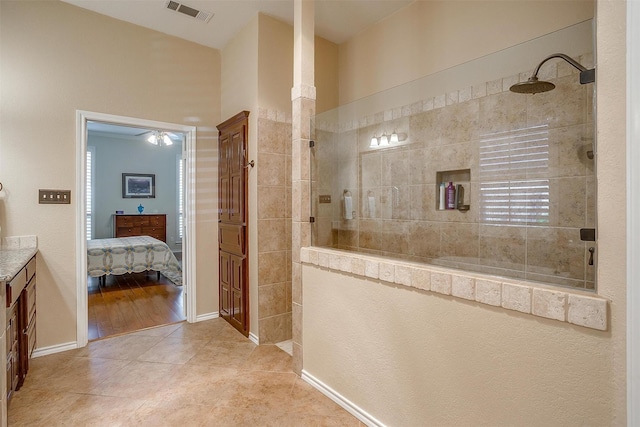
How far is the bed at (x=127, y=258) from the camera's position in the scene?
4656mm

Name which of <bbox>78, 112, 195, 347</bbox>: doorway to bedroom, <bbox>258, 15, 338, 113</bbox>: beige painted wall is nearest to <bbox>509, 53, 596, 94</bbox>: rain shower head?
<bbox>258, 15, 338, 113</bbox>: beige painted wall

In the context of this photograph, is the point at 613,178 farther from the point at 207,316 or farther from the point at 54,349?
the point at 54,349

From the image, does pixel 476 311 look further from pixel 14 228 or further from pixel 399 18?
pixel 14 228

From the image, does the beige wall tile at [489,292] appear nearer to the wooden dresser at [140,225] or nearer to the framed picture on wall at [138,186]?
the wooden dresser at [140,225]

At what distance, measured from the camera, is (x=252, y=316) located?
3104mm

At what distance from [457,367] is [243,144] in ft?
8.26

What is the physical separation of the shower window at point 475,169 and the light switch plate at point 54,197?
214 centimetres

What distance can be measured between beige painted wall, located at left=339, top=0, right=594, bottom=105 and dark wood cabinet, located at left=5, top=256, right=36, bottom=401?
3.00 m

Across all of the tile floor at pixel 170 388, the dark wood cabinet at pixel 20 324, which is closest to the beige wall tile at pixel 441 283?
the tile floor at pixel 170 388

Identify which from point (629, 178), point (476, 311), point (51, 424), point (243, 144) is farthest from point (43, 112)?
point (629, 178)

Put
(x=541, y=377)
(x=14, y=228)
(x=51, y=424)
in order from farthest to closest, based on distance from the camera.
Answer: (x=14, y=228), (x=51, y=424), (x=541, y=377)

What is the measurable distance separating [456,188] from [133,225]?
6977 millimetres

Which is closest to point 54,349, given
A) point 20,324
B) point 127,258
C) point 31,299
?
point 31,299

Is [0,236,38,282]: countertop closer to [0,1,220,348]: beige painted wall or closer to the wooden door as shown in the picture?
[0,1,220,348]: beige painted wall
